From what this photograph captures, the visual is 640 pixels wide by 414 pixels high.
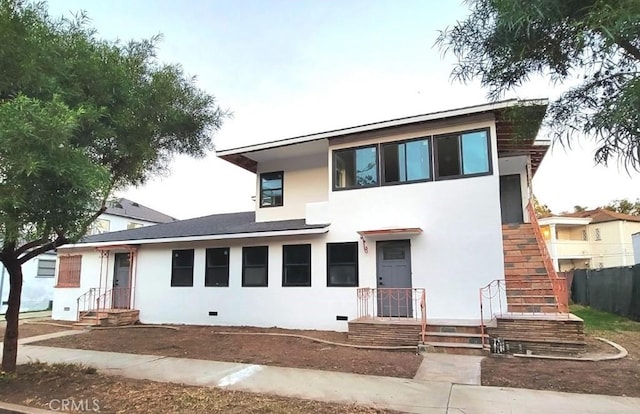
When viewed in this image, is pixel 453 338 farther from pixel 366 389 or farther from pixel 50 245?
pixel 50 245

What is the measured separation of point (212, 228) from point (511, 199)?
10058 millimetres

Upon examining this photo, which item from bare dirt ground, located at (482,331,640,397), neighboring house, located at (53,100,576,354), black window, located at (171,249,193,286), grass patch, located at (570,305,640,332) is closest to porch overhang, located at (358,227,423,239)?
neighboring house, located at (53,100,576,354)

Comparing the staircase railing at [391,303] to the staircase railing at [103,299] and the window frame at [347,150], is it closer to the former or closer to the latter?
the window frame at [347,150]

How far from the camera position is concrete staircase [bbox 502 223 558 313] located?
9602mm

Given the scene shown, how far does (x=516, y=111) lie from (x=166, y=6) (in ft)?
28.5

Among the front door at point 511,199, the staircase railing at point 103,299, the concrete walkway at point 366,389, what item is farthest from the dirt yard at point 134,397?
the front door at point 511,199

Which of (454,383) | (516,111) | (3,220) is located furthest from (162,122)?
(454,383)

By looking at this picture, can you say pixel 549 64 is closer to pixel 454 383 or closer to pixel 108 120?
pixel 454 383

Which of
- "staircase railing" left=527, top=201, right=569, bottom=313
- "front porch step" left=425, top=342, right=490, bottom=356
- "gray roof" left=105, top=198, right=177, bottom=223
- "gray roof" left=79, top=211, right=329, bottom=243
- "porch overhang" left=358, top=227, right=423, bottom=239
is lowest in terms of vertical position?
"front porch step" left=425, top=342, right=490, bottom=356

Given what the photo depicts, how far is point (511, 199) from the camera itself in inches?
529

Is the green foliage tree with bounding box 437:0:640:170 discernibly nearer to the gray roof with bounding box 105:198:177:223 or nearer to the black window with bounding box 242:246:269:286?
the black window with bounding box 242:246:269:286

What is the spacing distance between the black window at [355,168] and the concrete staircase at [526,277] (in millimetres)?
4055

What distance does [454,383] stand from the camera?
6.39 m

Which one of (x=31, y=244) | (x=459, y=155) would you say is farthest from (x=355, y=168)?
(x=31, y=244)
